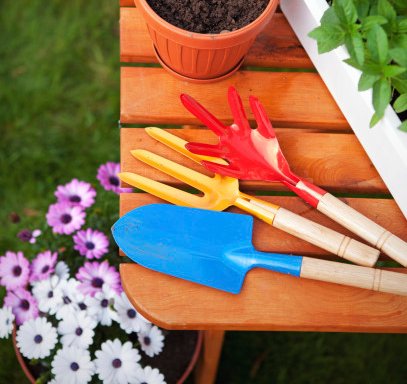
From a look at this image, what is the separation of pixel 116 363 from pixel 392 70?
76cm

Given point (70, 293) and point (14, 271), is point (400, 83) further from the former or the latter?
point (14, 271)

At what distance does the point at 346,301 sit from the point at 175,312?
29 cm

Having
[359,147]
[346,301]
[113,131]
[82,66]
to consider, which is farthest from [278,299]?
[82,66]

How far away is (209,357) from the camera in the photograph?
1286 mm

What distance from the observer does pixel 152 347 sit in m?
1.20

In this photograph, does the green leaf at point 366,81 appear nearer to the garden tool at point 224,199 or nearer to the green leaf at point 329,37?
the green leaf at point 329,37

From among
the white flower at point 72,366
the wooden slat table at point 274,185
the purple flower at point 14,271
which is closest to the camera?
the wooden slat table at point 274,185

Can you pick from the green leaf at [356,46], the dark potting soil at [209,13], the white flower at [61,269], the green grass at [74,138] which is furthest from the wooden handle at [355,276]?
the green grass at [74,138]

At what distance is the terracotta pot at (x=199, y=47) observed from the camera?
0.95 meters

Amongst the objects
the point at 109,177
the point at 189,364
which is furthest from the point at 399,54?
the point at 189,364

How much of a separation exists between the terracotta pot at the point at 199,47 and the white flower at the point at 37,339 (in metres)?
0.57

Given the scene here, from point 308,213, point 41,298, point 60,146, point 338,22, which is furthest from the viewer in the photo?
point 60,146

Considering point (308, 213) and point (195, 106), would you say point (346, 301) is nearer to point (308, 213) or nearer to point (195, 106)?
point (308, 213)

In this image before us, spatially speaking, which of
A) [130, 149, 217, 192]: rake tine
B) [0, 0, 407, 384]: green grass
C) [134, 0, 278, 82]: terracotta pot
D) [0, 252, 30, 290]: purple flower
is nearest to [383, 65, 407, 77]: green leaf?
[134, 0, 278, 82]: terracotta pot
